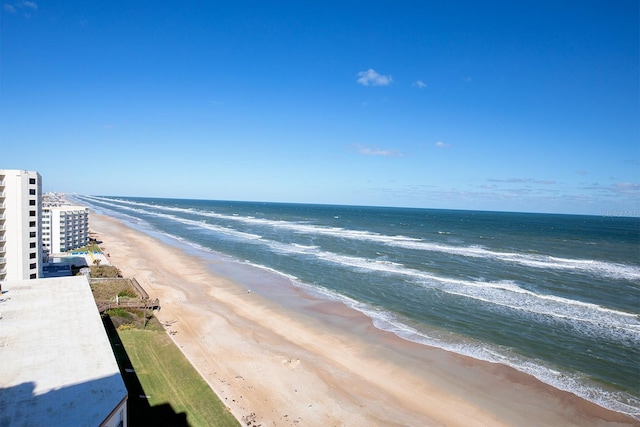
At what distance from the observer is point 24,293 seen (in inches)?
Result: 911

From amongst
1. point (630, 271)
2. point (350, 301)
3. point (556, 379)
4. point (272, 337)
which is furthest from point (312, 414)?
point (630, 271)

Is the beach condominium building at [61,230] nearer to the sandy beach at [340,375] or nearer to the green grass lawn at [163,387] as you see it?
the sandy beach at [340,375]

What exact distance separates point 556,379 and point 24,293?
106 feet

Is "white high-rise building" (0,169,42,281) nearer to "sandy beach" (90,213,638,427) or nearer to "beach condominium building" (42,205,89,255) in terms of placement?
"sandy beach" (90,213,638,427)

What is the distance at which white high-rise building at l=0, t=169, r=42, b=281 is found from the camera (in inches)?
1230

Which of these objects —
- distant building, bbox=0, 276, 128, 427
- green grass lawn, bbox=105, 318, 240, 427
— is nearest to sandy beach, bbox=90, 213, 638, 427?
green grass lawn, bbox=105, 318, 240, 427

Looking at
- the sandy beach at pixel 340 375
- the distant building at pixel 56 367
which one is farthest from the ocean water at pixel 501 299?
the distant building at pixel 56 367

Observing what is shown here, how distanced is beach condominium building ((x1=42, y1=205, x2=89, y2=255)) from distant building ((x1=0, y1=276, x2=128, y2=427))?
34.5 metres

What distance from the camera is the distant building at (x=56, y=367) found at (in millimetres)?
12016

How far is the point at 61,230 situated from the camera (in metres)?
52.1

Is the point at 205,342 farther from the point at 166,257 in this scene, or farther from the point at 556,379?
the point at 166,257

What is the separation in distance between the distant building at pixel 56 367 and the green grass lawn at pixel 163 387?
251 centimetres

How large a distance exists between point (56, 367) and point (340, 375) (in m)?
13.6

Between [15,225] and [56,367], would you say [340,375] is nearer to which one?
[56,367]
